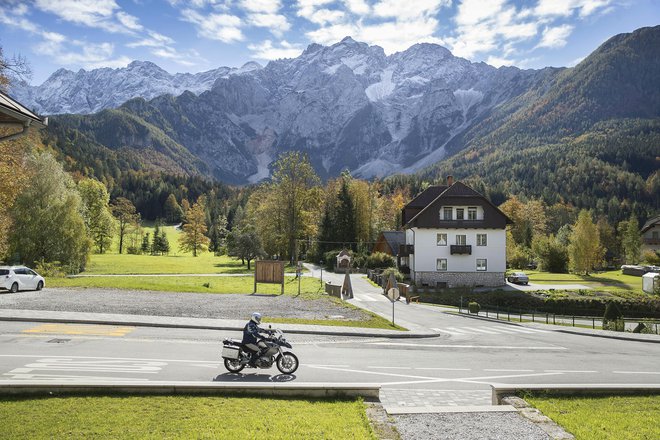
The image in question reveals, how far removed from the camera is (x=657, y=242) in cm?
10088

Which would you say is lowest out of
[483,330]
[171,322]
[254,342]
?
[483,330]

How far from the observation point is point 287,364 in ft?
47.4

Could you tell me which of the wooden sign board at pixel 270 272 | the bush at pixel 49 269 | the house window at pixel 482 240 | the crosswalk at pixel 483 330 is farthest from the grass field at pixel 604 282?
the bush at pixel 49 269

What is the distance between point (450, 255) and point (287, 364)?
48345mm

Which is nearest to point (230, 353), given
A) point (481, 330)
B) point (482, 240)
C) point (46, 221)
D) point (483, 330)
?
point (481, 330)

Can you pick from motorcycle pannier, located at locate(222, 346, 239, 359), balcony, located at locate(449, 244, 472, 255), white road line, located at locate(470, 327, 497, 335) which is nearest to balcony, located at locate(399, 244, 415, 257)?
balcony, located at locate(449, 244, 472, 255)

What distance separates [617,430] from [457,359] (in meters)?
8.80

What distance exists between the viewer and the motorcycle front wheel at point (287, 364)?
47.3 ft

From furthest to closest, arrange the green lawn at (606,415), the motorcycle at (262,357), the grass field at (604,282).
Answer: the grass field at (604,282), the motorcycle at (262,357), the green lawn at (606,415)

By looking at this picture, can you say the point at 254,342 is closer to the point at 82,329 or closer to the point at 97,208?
the point at 82,329

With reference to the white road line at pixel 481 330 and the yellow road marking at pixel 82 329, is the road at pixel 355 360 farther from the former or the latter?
the white road line at pixel 481 330

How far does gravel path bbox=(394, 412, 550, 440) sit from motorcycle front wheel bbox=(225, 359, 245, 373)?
556 centimetres

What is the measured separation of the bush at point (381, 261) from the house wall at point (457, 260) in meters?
11.9

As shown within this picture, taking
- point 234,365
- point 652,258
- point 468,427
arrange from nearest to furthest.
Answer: point 468,427 → point 234,365 → point 652,258
